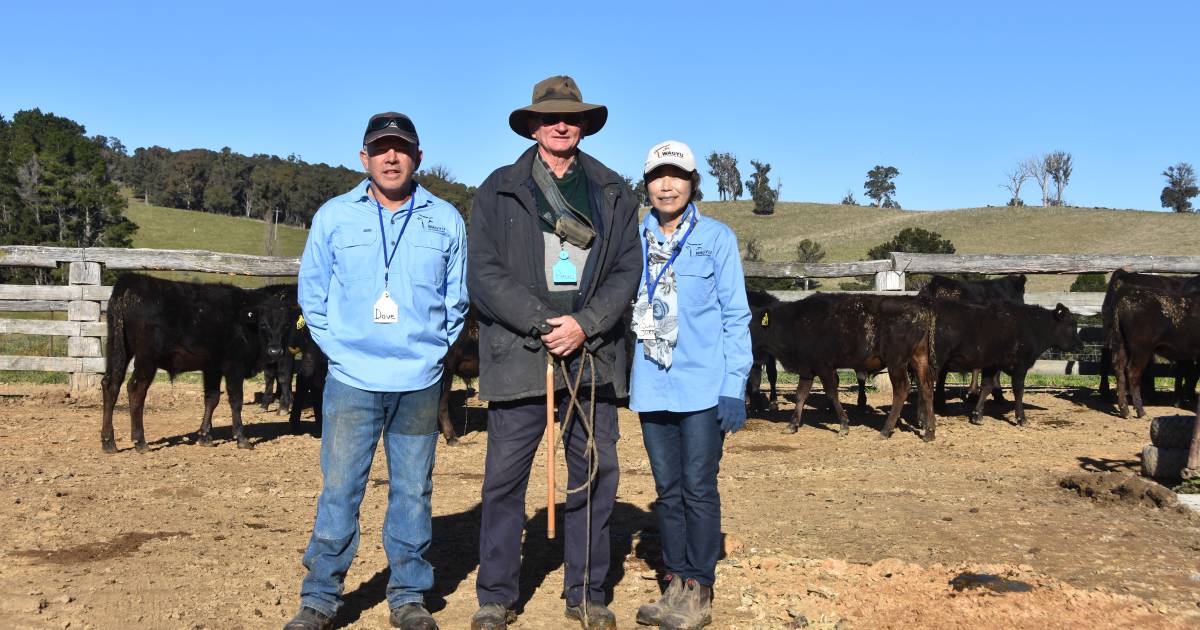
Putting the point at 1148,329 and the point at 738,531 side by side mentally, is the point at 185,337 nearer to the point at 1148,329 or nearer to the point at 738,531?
the point at 738,531

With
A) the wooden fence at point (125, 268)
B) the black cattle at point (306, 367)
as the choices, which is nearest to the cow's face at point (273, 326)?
the black cattle at point (306, 367)

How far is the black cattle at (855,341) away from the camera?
38.2ft

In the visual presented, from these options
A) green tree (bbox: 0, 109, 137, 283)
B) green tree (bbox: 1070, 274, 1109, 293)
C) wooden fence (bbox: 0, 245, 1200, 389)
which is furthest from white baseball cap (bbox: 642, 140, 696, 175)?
green tree (bbox: 0, 109, 137, 283)

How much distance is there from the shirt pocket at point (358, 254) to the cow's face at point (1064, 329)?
39.4 feet

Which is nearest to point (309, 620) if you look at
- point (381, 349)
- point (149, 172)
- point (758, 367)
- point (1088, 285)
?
point (381, 349)

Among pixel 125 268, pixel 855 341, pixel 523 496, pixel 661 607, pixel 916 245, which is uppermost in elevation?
pixel 916 245

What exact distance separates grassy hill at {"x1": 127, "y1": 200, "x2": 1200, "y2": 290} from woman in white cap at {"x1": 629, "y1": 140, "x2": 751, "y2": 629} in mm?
52031

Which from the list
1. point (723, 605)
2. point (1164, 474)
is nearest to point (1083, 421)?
point (1164, 474)

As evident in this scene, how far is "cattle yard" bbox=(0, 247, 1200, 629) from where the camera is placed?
4.77 meters

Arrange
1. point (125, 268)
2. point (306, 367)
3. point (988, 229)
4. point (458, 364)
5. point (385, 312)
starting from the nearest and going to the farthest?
point (385, 312) → point (306, 367) → point (458, 364) → point (125, 268) → point (988, 229)

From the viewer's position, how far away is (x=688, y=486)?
15.0 feet

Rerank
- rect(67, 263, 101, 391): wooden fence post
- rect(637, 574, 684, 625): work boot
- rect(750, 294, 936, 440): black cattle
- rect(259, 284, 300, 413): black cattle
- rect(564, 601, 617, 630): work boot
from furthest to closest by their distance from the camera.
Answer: rect(67, 263, 101, 391): wooden fence post
rect(750, 294, 936, 440): black cattle
rect(259, 284, 300, 413): black cattle
rect(637, 574, 684, 625): work boot
rect(564, 601, 617, 630): work boot

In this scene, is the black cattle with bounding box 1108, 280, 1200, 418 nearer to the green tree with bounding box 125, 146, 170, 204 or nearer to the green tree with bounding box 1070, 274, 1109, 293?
the green tree with bounding box 1070, 274, 1109, 293

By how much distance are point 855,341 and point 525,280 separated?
27.3ft
